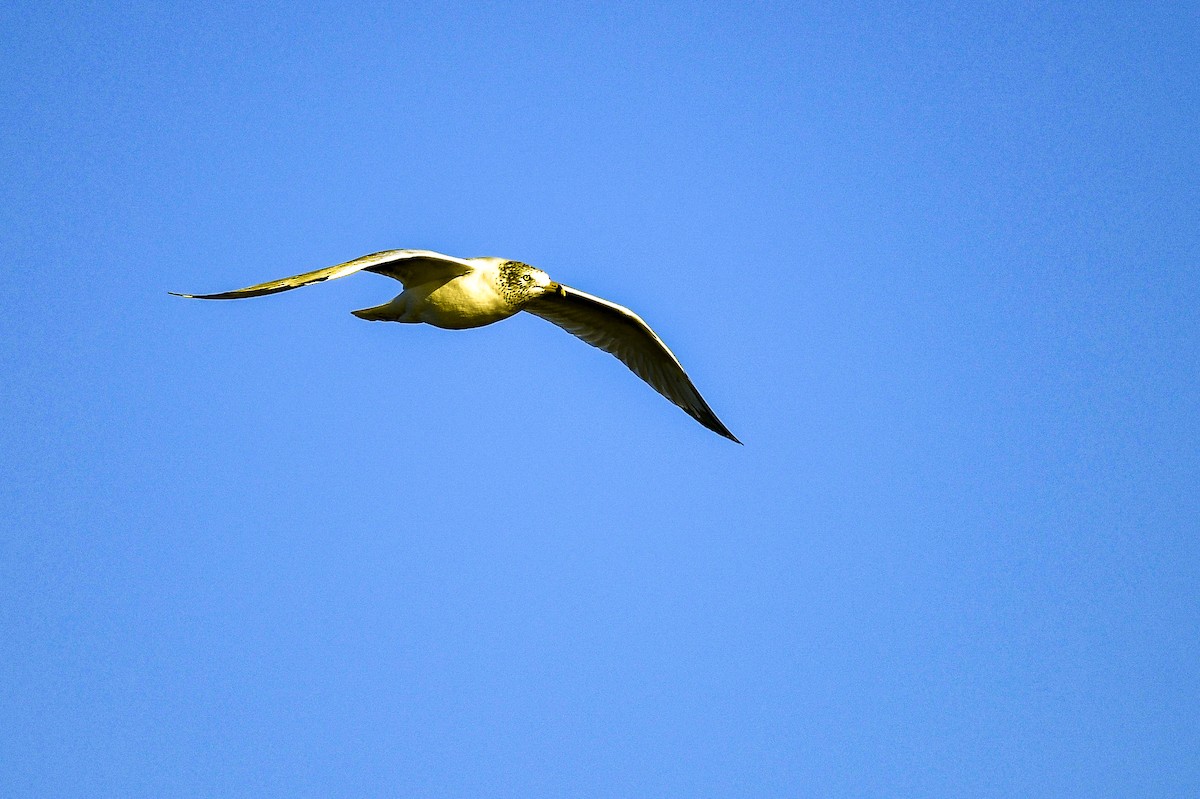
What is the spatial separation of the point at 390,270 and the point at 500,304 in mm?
1783

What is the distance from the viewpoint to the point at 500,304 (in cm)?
1719

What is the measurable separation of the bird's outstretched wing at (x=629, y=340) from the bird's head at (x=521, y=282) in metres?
1.28

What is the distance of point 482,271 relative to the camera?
→ 660 inches

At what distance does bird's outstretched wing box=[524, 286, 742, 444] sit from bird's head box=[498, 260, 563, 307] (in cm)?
128

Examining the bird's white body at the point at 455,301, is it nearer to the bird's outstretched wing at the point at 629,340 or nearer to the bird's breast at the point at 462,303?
the bird's breast at the point at 462,303

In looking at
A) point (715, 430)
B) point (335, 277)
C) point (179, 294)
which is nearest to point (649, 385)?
point (715, 430)

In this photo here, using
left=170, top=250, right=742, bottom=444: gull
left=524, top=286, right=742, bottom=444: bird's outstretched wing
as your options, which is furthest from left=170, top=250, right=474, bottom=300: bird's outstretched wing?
left=524, top=286, right=742, bottom=444: bird's outstretched wing

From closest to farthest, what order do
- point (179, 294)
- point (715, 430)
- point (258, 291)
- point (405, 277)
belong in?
point (179, 294), point (258, 291), point (405, 277), point (715, 430)

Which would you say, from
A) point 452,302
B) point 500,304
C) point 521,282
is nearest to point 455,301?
point 452,302

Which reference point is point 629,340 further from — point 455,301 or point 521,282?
point 455,301

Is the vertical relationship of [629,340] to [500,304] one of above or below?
above

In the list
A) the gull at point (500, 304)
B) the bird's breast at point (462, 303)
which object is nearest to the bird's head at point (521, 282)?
the gull at point (500, 304)

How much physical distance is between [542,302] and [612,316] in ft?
3.72

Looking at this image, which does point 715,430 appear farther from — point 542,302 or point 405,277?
point 405,277
